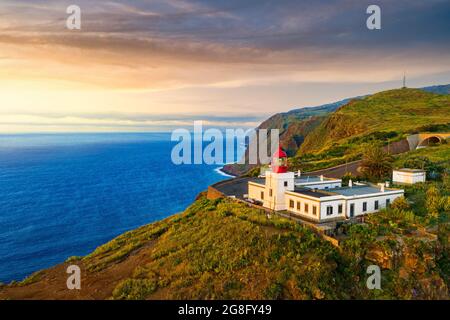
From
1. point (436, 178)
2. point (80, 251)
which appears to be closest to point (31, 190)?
point (80, 251)

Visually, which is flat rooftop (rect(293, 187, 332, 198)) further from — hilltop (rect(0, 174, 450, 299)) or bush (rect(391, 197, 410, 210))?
bush (rect(391, 197, 410, 210))

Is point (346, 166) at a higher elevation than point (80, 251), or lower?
higher

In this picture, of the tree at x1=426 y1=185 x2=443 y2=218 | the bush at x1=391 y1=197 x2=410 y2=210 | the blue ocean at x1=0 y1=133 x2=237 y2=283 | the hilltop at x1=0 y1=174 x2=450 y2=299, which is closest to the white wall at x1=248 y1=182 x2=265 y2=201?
the hilltop at x1=0 y1=174 x2=450 y2=299

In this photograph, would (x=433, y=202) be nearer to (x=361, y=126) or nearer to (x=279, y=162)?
(x=279, y=162)

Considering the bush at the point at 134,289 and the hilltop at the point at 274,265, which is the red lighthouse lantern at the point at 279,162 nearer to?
the hilltop at the point at 274,265

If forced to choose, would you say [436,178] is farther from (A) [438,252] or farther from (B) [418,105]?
(B) [418,105]

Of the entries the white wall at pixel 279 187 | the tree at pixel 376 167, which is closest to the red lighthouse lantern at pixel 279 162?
the white wall at pixel 279 187
